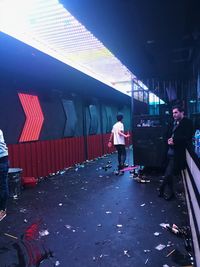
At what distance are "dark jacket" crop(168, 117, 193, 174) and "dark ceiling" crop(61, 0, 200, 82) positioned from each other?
1460 millimetres

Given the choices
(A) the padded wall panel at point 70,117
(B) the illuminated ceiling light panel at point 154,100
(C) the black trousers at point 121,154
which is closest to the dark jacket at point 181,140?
(C) the black trousers at point 121,154

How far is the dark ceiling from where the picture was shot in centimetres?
307

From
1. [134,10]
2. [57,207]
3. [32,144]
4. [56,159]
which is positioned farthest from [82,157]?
[134,10]

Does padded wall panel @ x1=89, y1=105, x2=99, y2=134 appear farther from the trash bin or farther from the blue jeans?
the blue jeans

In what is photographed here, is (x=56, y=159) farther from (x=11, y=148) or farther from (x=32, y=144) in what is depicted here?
(x=11, y=148)

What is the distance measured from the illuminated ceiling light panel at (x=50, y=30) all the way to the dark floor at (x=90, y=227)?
2.65 metres

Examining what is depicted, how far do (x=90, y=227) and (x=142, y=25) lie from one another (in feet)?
9.71

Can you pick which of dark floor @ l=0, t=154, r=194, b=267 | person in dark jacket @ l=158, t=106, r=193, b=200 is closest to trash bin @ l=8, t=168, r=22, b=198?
dark floor @ l=0, t=154, r=194, b=267

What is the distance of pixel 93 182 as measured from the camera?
20.8 ft

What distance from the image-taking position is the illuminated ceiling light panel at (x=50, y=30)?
317cm

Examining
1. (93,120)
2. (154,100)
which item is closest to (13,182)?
(93,120)

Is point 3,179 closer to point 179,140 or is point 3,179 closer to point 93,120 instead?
point 179,140

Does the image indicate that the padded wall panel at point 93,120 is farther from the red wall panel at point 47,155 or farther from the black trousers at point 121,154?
the black trousers at point 121,154

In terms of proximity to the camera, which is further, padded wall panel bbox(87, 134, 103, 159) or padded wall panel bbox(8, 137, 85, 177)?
padded wall panel bbox(87, 134, 103, 159)
